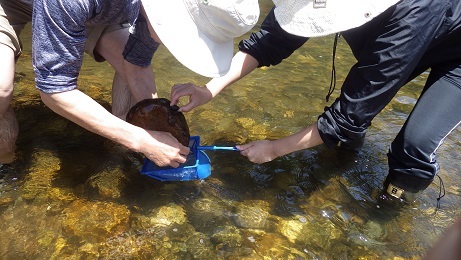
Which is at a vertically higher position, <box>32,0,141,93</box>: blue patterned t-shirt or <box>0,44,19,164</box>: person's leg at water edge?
<box>32,0,141,93</box>: blue patterned t-shirt

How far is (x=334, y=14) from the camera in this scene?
1.77m

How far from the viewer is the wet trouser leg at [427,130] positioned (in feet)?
7.04

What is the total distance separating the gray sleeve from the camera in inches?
69.4

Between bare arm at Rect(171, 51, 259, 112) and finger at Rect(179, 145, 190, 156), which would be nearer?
finger at Rect(179, 145, 190, 156)

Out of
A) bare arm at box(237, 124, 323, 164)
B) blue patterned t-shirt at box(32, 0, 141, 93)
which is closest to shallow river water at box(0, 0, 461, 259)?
bare arm at box(237, 124, 323, 164)

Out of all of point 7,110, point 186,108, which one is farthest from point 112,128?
point 7,110

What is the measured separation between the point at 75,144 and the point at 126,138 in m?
0.74

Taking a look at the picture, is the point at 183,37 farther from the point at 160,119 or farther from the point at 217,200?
the point at 217,200

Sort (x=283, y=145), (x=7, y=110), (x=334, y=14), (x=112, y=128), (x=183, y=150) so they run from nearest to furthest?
(x=334, y=14), (x=112, y=128), (x=183, y=150), (x=283, y=145), (x=7, y=110)

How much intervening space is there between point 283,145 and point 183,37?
809 mm

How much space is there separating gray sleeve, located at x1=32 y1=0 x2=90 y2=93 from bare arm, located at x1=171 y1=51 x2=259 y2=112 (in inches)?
23.0

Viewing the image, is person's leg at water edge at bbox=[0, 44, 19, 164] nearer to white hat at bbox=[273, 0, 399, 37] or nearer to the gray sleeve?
the gray sleeve

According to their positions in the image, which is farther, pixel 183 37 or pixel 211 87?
pixel 211 87

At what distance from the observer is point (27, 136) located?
102 inches
